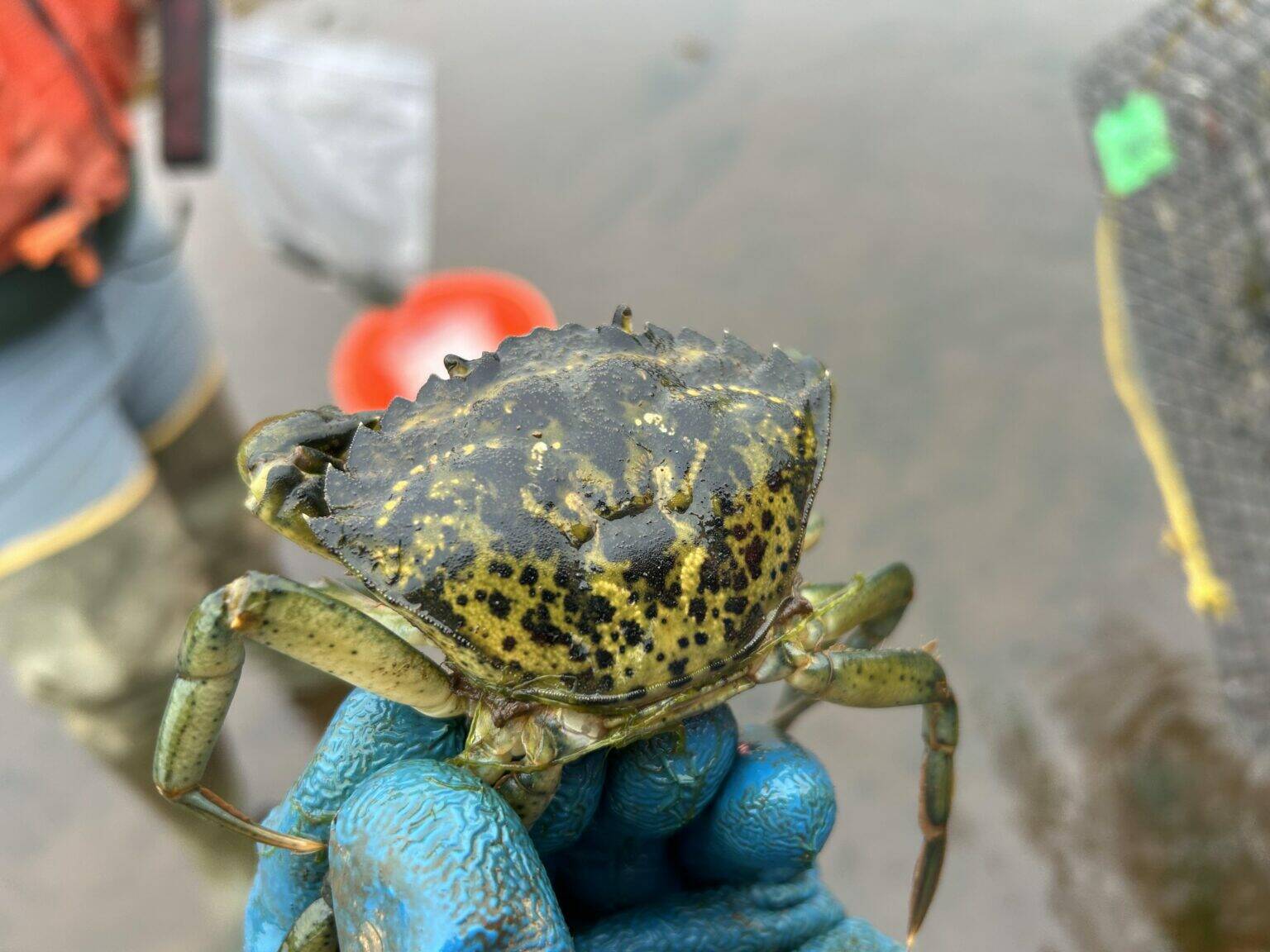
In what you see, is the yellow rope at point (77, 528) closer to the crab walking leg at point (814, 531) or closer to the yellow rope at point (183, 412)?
the yellow rope at point (183, 412)

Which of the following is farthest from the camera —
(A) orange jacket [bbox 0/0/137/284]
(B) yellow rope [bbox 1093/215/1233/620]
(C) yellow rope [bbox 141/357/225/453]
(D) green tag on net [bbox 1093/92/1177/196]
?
(D) green tag on net [bbox 1093/92/1177/196]

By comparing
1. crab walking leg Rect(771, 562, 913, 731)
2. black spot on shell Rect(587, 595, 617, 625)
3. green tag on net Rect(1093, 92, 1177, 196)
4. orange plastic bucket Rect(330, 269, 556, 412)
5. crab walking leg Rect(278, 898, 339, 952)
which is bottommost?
orange plastic bucket Rect(330, 269, 556, 412)

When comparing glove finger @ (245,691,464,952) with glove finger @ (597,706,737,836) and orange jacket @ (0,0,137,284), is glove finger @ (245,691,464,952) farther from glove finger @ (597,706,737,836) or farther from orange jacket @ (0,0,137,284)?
orange jacket @ (0,0,137,284)

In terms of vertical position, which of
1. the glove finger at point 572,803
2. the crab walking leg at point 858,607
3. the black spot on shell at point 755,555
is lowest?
the glove finger at point 572,803

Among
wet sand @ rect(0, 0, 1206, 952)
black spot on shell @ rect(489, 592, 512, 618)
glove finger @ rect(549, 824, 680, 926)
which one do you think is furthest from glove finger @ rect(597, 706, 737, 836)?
wet sand @ rect(0, 0, 1206, 952)

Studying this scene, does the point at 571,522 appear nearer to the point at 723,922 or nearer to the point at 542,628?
the point at 542,628

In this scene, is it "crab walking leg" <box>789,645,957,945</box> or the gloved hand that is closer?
the gloved hand

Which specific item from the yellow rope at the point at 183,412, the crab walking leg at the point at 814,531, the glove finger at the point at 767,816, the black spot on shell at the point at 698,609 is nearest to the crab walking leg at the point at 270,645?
the black spot on shell at the point at 698,609
